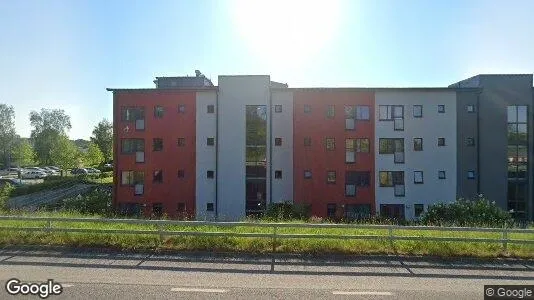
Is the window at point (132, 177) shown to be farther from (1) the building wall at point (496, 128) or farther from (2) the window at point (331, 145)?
(1) the building wall at point (496, 128)

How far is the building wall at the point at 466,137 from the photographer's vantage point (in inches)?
1087

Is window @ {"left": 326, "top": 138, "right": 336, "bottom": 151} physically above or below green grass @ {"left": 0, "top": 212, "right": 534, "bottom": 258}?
above

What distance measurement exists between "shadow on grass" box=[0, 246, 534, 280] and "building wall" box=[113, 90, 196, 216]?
62.8ft

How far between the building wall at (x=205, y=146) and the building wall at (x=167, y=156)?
375mm

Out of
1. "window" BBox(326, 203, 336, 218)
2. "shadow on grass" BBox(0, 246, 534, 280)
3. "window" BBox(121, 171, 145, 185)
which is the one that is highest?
"window" BBox(121, 171, 145, 185)

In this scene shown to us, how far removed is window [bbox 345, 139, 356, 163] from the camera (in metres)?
27.5

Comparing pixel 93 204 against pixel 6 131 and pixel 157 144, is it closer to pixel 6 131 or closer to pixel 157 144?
pixel 157 144

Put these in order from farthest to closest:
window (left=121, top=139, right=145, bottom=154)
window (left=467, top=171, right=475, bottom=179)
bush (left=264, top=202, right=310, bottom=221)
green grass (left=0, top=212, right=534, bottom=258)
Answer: window (left=121, top=139, right=145, bottom=154) < window (left=467, top=171, right=475, bottom=179) < bush (left=264, top=202, right=310, bottom=221) < green grass (left=0, top=212, right=534, bottom=258)

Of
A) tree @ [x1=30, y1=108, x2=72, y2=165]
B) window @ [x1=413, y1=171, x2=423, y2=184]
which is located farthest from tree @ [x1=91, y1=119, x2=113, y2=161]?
window @ [x1=413, y1=171, x2=423, y2=184]

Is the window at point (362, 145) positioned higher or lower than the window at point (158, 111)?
lower

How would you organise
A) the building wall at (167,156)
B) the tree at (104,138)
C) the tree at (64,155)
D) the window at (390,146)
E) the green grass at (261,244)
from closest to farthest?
the green grass at (261,244) < the window at (390,146) < the building wall at (167,156) < the tree at (64,155) < the tree at (104,138)

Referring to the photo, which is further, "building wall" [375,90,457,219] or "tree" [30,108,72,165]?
"tree" [30,108,72,165]

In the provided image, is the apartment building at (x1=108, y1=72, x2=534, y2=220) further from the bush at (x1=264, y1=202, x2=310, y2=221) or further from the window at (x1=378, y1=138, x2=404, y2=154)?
the bush at (x1=264, y1=202, x2=310, y2=221)

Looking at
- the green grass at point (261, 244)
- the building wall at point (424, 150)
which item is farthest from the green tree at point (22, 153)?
the green grass at point (261, 244)
